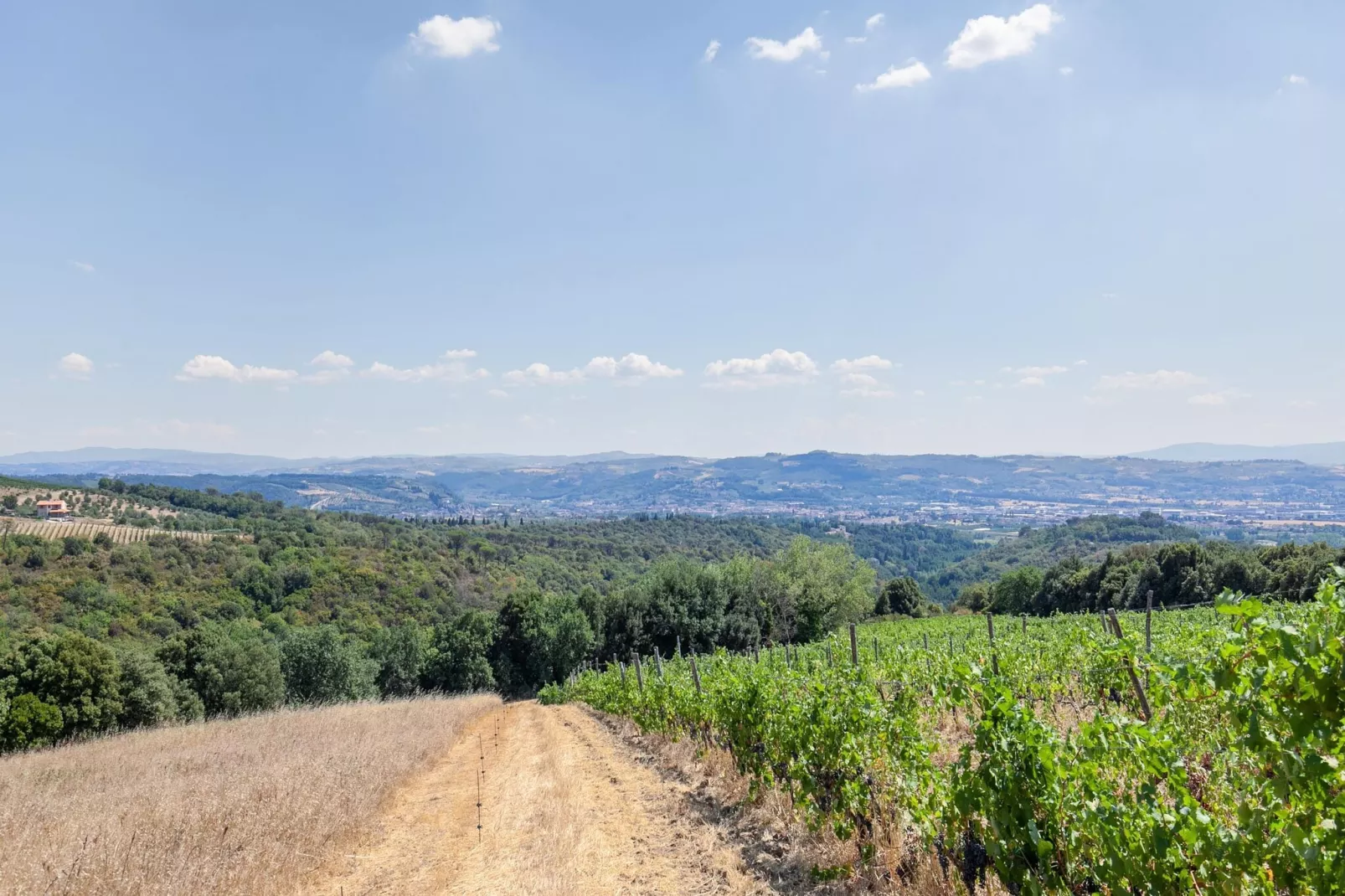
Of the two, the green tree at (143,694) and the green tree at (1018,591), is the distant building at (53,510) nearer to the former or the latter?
the green tree at (143,694)

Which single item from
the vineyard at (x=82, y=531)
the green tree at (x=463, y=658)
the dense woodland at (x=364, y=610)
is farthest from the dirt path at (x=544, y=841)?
the vineyard at (x=82, y=531)

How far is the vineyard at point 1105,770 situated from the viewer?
2.43 meters

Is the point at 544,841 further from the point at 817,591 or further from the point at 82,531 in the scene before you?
the point at 82,531

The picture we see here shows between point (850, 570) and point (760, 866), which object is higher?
point (760, 866)

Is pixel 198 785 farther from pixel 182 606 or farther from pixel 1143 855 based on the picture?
pixel 182 606

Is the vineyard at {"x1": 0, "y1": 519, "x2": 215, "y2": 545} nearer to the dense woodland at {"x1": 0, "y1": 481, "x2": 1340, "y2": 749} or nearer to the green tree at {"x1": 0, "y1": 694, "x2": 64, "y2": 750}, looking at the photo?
the dense woodland at {"x1": 0, "y1": 481, "x2": 1340, "y2": 749}

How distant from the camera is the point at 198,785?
9.58 meters

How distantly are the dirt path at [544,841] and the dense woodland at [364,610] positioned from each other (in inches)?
736

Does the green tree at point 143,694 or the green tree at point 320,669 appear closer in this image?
the green tree at point 143,694

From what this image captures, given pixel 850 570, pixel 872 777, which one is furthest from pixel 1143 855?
pixel 850 570

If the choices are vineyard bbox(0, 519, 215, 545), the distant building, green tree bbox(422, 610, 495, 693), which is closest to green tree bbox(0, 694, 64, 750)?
green tree bbox(422, 610, 495, 693)

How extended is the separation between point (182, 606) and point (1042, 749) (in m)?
77.6

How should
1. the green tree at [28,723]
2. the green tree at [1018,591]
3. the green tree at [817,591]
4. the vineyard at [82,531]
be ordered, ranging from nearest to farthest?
the green tree at [28,723] → the green tree at [817,591] → the green tree at [1018,591] → the vineyard at [82,531]

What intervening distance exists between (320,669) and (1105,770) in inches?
1987
